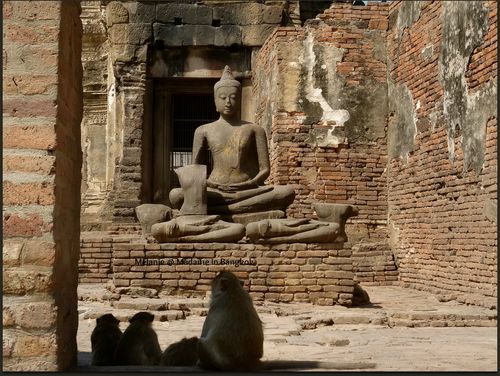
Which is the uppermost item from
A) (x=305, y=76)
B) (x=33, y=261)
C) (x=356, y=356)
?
(x=305, y=76)

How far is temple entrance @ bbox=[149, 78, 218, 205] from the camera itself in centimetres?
1553

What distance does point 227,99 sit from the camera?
11.1 metres

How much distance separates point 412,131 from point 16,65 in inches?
361

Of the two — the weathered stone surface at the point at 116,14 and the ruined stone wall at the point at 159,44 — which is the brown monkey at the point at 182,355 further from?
the weathered stone surface at the point at 116,14

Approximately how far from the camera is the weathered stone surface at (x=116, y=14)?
15.0 meters

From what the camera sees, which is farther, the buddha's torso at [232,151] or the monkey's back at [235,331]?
the buddha's torso at [232,151]

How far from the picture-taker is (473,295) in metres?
9.55

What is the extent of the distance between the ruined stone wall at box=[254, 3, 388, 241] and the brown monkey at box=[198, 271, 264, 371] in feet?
28.8

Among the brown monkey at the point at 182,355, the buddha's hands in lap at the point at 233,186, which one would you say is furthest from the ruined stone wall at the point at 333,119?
the brown monkey at the point at 182,355

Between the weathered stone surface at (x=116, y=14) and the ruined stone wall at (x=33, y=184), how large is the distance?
37.9ft

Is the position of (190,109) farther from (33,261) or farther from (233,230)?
(33,261)

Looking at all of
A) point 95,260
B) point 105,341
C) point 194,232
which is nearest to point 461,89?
point 194,232

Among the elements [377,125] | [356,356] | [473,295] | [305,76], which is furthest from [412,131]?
[356,356]

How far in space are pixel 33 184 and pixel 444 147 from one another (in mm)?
8193
